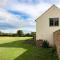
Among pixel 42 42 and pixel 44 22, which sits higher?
pixel 44 22

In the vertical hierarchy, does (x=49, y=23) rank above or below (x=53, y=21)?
below

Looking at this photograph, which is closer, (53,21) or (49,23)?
(53,21)

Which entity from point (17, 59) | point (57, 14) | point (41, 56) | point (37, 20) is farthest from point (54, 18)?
point (17, 59)

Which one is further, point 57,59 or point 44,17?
point 44,17

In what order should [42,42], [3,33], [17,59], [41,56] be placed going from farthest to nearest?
[3,33]
[42,42]
[41,56]
[17,59]

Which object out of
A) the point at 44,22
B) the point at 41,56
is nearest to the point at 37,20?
the point at 44,22

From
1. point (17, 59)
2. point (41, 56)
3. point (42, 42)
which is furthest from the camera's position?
point (42, 42)

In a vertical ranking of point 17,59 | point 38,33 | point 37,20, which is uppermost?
point 37,20

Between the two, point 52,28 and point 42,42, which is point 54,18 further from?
point 42,42

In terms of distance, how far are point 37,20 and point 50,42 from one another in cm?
373

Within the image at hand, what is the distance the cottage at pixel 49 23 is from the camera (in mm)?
27792

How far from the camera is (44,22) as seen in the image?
92.4ft

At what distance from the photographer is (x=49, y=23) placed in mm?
28094

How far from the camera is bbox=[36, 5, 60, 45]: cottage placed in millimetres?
27792
